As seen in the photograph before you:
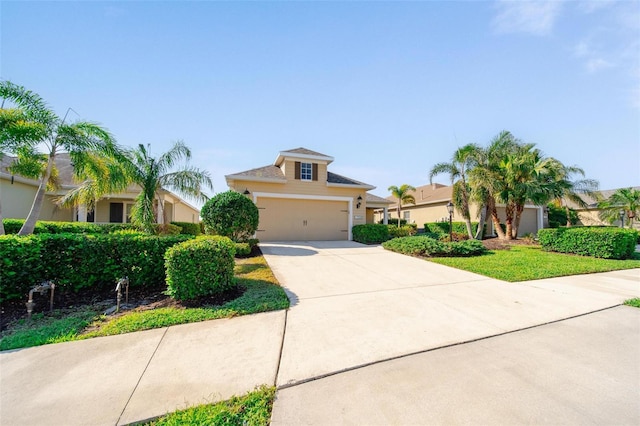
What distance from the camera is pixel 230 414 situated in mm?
1897

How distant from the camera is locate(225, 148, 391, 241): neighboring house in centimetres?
1303

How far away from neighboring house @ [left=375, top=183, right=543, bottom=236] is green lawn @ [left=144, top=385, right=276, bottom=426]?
1776 centimetres

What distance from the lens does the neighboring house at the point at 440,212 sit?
62.7 feet

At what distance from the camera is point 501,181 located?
44.5 ft

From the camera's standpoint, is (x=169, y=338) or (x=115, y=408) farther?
(x=169, y=338)

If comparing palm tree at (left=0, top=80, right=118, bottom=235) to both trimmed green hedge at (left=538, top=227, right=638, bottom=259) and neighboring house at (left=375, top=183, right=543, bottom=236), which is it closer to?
trimmed green hedge at (left=538, top=227, right=638, bottom=259)

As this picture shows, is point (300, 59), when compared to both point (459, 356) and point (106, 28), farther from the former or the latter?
point (459, 356)

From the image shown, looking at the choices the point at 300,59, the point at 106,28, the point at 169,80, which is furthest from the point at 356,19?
the point at 106,28

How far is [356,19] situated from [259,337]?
8.29 metres

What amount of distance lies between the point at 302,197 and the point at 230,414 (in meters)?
11.9

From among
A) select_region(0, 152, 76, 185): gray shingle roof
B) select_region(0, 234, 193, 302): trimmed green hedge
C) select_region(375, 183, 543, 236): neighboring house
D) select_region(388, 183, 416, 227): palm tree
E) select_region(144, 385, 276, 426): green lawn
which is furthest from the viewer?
select_region(388, 183, 416, 227): palm tree

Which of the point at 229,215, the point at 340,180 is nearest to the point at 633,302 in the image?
the point at 229,215

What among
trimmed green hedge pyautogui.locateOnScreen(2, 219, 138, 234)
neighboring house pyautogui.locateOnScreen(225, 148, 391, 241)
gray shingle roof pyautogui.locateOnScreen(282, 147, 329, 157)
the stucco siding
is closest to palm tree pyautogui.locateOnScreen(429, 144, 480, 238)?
neighboring house pyautogui.locateOnScreen(225, 148, 391, 241)

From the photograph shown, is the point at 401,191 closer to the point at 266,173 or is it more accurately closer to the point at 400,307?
the point at 266,173
